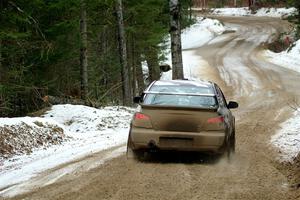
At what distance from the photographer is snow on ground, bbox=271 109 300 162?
12.3 m

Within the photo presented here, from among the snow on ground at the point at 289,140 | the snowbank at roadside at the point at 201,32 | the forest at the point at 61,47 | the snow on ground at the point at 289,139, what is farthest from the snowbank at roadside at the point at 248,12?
the snow on ground at the point at 289,140

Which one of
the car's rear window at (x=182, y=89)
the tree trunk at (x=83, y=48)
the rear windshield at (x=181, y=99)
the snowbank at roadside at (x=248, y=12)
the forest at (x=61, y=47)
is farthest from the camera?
the snowbank at roadside at (x=248, y=12)

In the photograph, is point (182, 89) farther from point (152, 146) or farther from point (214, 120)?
point (152, 146)

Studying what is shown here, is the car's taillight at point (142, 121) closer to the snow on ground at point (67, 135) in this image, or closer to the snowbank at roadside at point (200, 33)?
the snow on ground at point (67, 135)

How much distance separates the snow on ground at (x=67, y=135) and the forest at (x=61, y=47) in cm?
129

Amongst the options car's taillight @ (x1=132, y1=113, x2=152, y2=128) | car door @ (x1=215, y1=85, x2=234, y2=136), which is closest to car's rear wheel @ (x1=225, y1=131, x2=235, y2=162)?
car door @ (x1=215, y1=85, x2=234, y2=136)

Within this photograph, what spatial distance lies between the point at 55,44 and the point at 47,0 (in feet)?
4.99

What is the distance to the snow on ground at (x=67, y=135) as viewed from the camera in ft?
39.9

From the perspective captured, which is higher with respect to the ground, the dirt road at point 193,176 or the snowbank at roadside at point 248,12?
the dirt road at point 193,176

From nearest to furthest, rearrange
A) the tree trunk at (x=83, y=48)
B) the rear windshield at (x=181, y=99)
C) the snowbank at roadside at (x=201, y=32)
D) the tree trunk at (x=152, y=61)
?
the rear windshield at (x=181, y=99)
the tree trunk at (x=83, y=48)
the tree trunk at (x=152, y=61)
the snowbank at roadside at (x=201, y=32)

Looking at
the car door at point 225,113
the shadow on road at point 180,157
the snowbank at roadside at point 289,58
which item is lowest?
the snowbank at roadside at point 289,58

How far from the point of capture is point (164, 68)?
127ft

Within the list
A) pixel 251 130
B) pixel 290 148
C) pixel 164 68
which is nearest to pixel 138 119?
pixel 290 148

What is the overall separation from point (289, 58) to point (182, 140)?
96.6 ft
